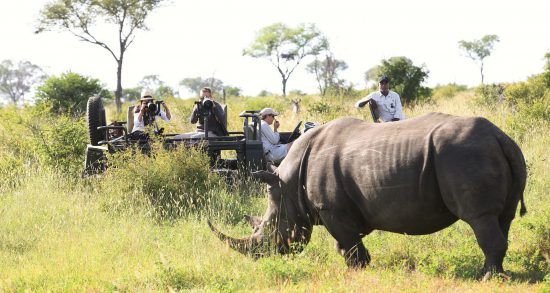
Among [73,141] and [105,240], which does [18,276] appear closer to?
[105,240]

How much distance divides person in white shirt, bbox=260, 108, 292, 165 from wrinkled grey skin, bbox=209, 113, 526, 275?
14.7 feet

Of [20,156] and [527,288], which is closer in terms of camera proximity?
[527,288]

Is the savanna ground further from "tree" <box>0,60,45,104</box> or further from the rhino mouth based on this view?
"tree" <box>0,60,45,104</box>

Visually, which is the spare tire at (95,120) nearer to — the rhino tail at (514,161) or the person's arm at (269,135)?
the person's arm at (269,135)

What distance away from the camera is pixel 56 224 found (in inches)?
341

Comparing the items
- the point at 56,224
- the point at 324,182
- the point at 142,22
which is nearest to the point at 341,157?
the point at 324,182

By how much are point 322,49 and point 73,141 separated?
50249mm

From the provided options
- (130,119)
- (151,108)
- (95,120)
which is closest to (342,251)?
(151,108)

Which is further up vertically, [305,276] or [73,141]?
[73,141]

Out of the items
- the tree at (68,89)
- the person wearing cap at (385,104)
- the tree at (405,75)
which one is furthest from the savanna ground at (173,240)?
the tree at (68,89)

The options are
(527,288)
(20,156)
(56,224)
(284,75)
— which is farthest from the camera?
(284,75)

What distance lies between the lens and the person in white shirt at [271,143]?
1134 cm

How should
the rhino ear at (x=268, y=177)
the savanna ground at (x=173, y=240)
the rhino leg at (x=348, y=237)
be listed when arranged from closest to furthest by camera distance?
the savanna ground at (x=173, y=240), the rhino leg at (x=348, y=237), the rhino ear at (x=268, y=177)

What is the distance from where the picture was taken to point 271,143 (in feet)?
37.9
